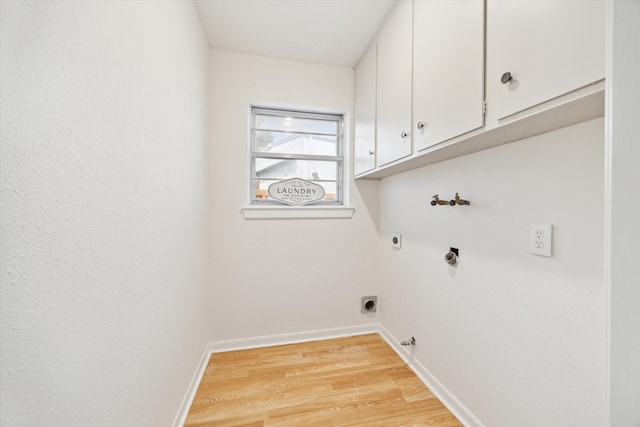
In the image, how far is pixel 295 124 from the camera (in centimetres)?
222

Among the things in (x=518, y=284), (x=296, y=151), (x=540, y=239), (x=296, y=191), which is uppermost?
(x=296, y=151)

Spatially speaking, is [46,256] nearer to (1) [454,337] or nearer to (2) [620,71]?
(2) [620,71]

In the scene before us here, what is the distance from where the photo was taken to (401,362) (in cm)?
177

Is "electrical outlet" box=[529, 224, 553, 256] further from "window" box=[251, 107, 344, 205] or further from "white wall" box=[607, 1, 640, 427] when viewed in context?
"window" box=[251, 107, 344, 205]

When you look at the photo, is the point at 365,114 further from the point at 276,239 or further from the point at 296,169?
the point at 276,239

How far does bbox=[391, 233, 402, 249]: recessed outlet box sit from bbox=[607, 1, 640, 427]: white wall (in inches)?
57.3

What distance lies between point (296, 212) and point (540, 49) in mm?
1664

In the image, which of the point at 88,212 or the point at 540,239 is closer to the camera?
the point at 88,212

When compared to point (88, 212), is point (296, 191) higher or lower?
higher

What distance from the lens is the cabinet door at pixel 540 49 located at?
0.60 metres

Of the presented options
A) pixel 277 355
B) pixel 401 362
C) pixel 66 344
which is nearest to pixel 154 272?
pixel 66 344

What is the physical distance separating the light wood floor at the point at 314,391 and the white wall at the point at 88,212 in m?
0.35

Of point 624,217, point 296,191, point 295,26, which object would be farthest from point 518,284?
point 295,26

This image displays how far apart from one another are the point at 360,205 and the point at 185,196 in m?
1.39
